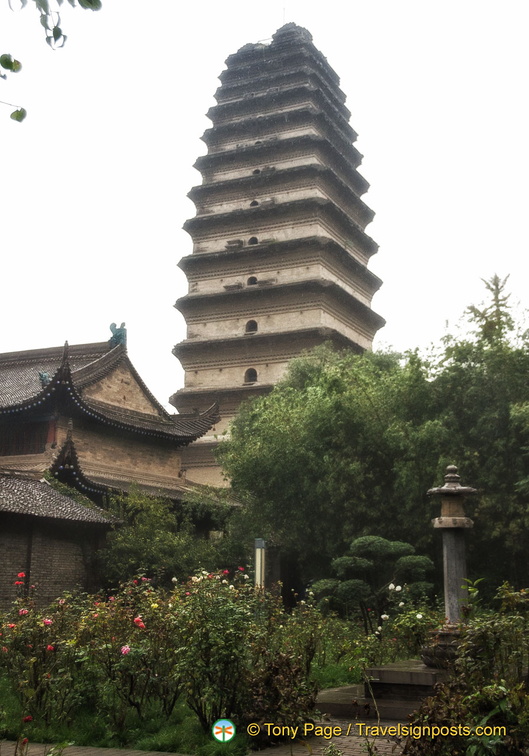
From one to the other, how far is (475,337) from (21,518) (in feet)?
34.6

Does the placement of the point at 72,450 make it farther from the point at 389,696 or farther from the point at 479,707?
the point at 479,707

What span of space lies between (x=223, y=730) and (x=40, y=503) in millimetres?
9863

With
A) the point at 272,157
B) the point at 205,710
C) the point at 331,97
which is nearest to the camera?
the point at 205,710

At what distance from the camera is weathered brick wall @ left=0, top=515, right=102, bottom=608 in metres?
15.1

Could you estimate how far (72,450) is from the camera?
59.5 ft

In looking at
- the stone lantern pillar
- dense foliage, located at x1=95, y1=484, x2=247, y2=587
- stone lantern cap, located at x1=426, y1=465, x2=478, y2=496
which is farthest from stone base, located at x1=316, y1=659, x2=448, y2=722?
dense foliage, located at x1=95, y1=484, x2=247, y2=587

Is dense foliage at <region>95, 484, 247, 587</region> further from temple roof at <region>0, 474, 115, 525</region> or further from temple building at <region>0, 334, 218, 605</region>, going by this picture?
temple roof at <region>0, 474, 115, 525</region>

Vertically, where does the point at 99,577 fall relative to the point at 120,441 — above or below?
below

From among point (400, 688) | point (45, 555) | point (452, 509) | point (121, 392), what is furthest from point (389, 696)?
point (121, 392)

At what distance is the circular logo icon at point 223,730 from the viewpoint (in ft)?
23.0

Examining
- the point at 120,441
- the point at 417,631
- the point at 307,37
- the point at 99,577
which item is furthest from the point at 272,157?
the point at 417,631

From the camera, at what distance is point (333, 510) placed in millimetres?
18484

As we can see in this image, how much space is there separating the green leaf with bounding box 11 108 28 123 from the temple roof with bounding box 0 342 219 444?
15553 millimetres

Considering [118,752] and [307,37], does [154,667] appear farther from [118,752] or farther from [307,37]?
[307,37]
